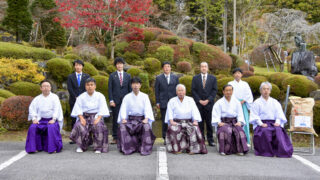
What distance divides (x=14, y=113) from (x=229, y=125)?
18.4 feet

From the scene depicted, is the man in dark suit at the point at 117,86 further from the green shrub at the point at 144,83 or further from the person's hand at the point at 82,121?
the green shrub at the point at 144,83

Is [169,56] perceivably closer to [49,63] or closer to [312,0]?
[49,63]

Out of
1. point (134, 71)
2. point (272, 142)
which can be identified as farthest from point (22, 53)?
point (272, 142)

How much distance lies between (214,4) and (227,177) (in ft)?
83.0

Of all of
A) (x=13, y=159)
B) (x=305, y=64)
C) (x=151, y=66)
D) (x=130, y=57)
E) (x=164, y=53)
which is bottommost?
(x=13, y=159)

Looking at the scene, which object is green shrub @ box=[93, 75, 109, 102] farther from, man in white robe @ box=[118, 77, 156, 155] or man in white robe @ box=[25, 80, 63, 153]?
man in white robe @ box=[118, 77, 156, 155]

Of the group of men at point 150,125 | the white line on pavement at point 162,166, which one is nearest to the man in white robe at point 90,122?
the group of men at point 150,125

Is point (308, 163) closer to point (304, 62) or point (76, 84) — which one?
point (76, 84)

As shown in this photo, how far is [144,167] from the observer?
15.5 ft

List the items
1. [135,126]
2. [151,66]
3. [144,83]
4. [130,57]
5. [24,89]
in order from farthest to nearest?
[130,57] < [151,66] < [144,83] < [24,89] < [135,126]

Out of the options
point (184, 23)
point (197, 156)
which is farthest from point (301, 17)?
point (197, 156)

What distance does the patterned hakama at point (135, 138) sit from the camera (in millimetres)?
5676

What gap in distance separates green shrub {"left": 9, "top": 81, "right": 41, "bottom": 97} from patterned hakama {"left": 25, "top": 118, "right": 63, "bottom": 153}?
3990 mm

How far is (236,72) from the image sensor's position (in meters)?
6.81
